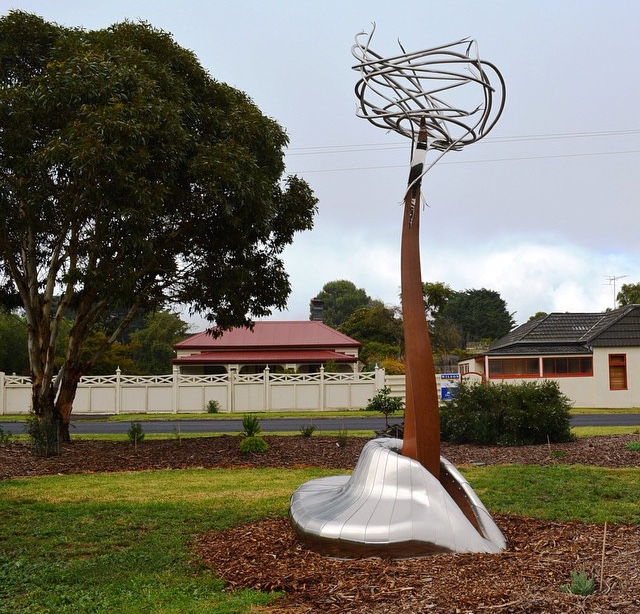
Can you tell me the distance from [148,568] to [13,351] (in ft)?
138

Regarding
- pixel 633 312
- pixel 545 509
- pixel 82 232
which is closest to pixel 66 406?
pixel 82 232

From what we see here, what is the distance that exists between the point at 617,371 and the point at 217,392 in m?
19.3

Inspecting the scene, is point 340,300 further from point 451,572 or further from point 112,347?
point 451,572

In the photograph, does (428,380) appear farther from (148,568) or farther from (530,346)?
(530,346)

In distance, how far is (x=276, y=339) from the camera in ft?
136

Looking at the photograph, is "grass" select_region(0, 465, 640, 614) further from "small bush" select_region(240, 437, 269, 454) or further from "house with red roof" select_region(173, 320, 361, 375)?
"house with red roof" select_region(173, 320, 361, 375)

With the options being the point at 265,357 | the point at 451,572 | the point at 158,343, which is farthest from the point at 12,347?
the point at 451,572

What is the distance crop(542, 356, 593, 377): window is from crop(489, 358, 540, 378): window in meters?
0.51

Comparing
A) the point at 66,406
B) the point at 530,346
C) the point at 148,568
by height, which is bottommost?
the point at 148,568

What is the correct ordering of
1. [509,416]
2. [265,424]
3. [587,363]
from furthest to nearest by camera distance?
[587,363]
[265,424]
[509,416]

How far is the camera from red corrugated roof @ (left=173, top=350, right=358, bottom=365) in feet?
126

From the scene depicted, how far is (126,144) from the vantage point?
14.1 metres

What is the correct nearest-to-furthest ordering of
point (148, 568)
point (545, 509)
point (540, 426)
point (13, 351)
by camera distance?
point (148, 568) < point (545, 509) < point (540, 426) < point (13, 351)

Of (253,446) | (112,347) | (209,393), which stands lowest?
(253,446)
